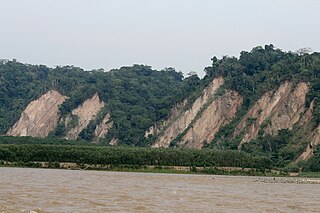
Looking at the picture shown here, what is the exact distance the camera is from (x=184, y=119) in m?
121

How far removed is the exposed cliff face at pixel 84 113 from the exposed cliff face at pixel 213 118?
92.1 feet

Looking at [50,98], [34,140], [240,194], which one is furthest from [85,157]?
[50,98]

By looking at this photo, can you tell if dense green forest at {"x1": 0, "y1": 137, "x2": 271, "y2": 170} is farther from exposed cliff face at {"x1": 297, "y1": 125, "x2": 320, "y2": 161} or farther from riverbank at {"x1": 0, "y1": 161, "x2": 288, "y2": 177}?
exposed cliff face at {"x1": 297, "y1": 125, "x2": 320, "y2": 161}

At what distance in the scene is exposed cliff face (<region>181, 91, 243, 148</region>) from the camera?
114m

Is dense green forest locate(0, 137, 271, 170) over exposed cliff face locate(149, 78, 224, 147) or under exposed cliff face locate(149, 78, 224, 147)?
under

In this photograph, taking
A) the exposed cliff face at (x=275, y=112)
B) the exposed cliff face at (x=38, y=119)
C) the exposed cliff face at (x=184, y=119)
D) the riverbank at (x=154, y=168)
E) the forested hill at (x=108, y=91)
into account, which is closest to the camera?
the riverbank at (x=154, y=168)

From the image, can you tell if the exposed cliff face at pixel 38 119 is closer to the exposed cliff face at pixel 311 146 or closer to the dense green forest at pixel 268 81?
the dense green forest at pixel 268 81

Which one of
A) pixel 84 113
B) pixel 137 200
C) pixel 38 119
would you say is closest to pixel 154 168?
pixel 137 200

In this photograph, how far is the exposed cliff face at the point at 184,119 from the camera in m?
120

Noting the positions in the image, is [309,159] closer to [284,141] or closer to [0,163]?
[284,141]

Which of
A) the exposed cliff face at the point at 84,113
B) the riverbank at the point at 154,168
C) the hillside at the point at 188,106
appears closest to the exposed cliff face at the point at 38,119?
the hillside at the point at 188,106

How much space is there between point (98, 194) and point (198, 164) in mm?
49326

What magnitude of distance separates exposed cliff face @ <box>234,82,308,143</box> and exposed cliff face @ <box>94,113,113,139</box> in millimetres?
31710

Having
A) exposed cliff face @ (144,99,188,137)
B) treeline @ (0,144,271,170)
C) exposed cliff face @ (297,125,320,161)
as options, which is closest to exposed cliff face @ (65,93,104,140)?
exposed cliff face @ (144,99,188,137)
